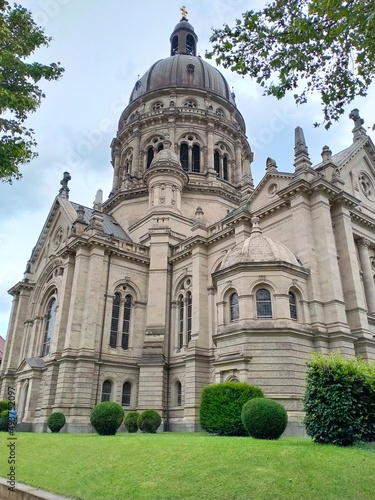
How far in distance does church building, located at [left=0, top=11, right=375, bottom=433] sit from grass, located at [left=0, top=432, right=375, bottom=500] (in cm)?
907

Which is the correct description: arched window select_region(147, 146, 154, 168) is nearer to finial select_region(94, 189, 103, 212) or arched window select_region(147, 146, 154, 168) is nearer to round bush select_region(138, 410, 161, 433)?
finial select_region(94, 189, 103, 212)

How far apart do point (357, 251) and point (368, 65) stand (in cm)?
1823

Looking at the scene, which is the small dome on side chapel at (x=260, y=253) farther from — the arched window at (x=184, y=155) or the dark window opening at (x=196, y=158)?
the arched window at (x=184, y=155)

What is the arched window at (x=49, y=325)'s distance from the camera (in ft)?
109

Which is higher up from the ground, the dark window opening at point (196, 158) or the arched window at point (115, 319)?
the dark window opening at point (196, 158)

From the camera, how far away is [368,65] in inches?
408

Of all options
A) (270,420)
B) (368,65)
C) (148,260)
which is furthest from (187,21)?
(270,420)

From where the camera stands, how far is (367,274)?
2592 centimetres

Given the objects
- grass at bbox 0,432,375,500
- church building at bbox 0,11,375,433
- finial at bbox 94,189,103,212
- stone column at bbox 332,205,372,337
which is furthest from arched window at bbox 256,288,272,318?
finial at bbox 94,189,103,212


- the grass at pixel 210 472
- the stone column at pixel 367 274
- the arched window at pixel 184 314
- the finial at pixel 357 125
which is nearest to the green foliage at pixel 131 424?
the arched window at pixel 184 314

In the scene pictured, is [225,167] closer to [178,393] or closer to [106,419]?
[178,393]

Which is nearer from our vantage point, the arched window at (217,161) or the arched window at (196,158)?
the arched window at (196,158)

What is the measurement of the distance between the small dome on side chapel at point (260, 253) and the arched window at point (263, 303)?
1.77m

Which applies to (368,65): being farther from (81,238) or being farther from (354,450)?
(81,238)
